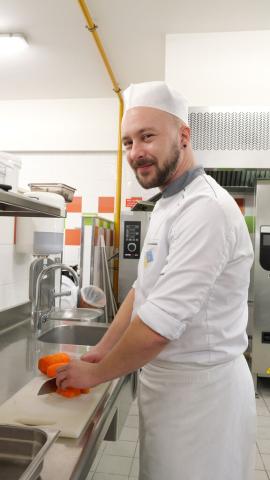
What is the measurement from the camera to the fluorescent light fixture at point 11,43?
3.31 meters

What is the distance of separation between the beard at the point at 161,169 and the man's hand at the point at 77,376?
1.81ft

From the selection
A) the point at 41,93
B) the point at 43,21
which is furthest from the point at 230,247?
the point at 41,93

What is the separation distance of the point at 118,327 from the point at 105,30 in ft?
8.74

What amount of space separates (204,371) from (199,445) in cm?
21

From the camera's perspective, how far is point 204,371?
3.78 ft

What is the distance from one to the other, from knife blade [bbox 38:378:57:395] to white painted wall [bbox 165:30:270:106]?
2621 millimetres

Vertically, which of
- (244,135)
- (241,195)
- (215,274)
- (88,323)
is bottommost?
(88,323)

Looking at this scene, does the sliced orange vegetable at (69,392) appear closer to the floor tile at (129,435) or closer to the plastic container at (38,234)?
the plastic container at (38,234)

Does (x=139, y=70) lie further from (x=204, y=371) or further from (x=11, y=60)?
(x=204, y=371)

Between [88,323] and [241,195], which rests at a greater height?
[241,195]

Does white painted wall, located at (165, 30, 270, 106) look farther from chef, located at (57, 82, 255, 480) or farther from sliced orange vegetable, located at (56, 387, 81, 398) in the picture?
sliced orange vegetable, located at (56, 387, 81, 398)

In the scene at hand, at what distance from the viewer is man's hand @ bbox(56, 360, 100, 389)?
105 centimetres

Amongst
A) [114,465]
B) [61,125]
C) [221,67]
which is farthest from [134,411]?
[61,125]

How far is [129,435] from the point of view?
104 inches
